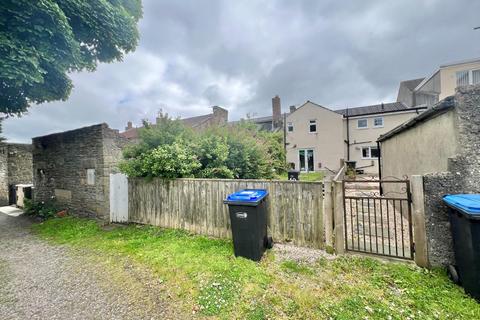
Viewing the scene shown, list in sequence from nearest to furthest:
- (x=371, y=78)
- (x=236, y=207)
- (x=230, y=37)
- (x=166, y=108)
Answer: (x=236, y=207)
(x=166, y=108)
(x=230, y=37)
(x=371, y=78)

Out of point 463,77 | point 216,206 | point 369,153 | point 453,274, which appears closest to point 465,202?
point 453,274

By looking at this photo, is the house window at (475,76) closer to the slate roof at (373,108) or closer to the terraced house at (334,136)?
the terraced house at (334,136)

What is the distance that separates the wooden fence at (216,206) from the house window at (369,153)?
2019 centimetres

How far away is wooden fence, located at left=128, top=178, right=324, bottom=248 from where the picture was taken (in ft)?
13.4

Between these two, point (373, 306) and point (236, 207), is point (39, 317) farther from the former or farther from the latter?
point (373, 306)

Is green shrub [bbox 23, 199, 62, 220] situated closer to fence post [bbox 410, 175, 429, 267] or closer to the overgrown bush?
the overgrown bush

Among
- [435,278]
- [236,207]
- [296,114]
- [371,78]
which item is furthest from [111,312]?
[371,78]

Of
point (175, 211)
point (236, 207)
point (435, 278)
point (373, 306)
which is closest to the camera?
point (373, 306)

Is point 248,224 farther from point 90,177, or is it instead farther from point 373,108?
point 373,108

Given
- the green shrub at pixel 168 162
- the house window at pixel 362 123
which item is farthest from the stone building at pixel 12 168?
the house window at pixel 362 123

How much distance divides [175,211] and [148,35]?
25.4 ft

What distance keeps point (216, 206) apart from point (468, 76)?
65.5ft

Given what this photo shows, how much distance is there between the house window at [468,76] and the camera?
1370cm

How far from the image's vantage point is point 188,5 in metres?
7.26
